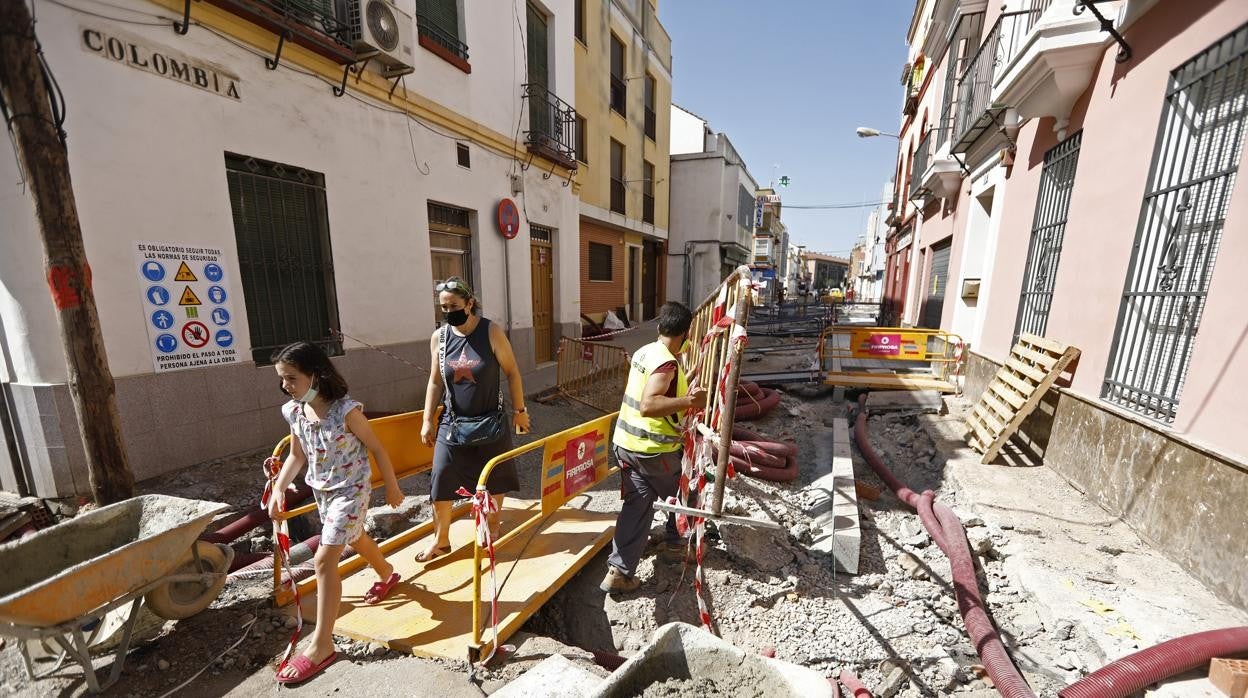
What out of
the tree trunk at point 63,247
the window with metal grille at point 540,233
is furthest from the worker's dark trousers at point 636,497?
the window with metal grille at point 540,233

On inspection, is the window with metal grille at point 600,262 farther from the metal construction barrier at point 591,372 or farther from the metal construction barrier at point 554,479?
the metal construction barrier at point 554,479

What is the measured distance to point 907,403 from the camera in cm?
759

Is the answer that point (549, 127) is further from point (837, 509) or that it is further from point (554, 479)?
point (837, 509)

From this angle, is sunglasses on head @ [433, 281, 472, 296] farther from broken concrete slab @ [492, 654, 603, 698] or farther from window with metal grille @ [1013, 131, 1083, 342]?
window with metal grille @ [1013, 131, 1083, 342]

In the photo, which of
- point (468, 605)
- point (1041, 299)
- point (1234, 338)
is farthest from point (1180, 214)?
point (468, 605)

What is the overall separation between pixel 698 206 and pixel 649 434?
2079cm

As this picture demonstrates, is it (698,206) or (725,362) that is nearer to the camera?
(725,362)

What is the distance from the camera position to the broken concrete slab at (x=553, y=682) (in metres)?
1.62

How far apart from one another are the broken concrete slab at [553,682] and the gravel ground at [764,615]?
2.86 ft

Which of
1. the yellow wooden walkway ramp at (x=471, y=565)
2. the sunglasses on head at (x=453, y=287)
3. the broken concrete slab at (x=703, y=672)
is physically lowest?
the yellow wooden walkway ramp at (x=471, y=565)

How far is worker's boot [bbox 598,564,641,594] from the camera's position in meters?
3.33

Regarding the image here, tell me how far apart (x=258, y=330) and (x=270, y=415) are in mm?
1004

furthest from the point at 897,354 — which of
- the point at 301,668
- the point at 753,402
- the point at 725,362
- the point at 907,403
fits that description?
Result: the point at 301,668

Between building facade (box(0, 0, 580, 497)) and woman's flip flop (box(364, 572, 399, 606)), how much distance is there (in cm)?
329
